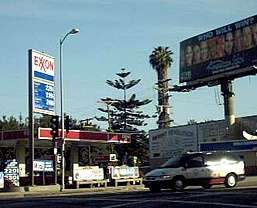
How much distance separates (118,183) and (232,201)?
26.1 meters

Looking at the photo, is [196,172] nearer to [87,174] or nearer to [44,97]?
[87,174]

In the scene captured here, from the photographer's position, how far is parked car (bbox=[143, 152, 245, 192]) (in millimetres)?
29500

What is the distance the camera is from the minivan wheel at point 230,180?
3134 centimetres

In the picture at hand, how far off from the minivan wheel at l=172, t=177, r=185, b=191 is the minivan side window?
0.81m

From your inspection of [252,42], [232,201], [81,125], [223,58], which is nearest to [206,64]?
[223,58]

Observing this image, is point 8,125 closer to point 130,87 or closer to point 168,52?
point 130,87

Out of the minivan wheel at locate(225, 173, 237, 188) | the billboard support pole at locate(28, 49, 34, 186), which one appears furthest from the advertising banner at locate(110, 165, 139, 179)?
the minivan wheel at locate(225, 173, 237, 188)

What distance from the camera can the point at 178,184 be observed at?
29469 millimetres

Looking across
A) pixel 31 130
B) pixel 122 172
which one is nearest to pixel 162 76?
pixel 122 172

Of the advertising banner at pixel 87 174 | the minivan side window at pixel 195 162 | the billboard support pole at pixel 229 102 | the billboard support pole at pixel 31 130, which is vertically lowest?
the advertising banner at pixel 87 174

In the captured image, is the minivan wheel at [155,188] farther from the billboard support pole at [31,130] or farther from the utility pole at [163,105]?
the utility pole at [163,105]

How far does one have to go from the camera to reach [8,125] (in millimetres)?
95812

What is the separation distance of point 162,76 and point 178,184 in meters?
60.8

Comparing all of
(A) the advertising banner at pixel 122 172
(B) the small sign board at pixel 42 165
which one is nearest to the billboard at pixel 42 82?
(B) the small sign board at pixel 42 165
